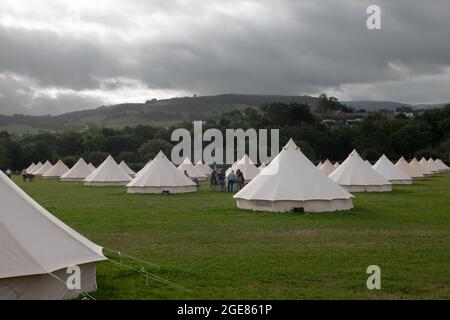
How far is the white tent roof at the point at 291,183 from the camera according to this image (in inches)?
872

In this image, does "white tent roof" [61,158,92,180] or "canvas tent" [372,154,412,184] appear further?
"white tent roof" [61,158,92,180]

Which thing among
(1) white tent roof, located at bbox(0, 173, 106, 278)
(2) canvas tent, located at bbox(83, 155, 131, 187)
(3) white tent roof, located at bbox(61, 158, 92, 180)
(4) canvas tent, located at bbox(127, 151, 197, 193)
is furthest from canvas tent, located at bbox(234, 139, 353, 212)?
(3) white tent roof, located at bbox(61, 158, 92, 180)

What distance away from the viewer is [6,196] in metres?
9.51

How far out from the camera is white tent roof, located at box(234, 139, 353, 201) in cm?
2216

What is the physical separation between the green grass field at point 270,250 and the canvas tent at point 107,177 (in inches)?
793

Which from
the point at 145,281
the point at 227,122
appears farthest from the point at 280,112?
the point at 145,281

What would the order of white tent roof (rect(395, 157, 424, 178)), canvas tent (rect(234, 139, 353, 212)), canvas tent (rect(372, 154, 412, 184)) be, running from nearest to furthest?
canvas tent (rect(234, 139, 353, 212)) < canvas tent (rect(372, 154, 412, 184)) < white tent roof (rect(395, 157, 424, 178))

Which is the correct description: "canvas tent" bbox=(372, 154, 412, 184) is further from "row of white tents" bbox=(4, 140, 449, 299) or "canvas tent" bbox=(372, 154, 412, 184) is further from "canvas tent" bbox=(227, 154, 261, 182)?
"canvas tent" bbox=(227, 154, 261, 182)

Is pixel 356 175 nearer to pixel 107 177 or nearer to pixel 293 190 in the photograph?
pixel 293 190

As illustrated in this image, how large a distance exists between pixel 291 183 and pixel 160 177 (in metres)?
13.9

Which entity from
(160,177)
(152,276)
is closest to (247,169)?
(160,177)

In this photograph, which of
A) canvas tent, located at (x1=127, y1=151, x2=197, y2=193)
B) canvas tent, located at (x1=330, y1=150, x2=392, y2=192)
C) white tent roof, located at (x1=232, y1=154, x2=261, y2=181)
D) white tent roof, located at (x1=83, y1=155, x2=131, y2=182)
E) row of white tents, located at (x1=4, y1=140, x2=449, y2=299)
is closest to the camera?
row of white tents, located at (x1=4, y1=140, x2=449, y2=299)

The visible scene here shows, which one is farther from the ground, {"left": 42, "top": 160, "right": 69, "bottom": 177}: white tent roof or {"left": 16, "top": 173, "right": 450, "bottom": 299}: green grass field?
{"left": 16, "top": 173, "right": 450, "bottom": 299}: green grass field

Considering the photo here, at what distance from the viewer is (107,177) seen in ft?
148
